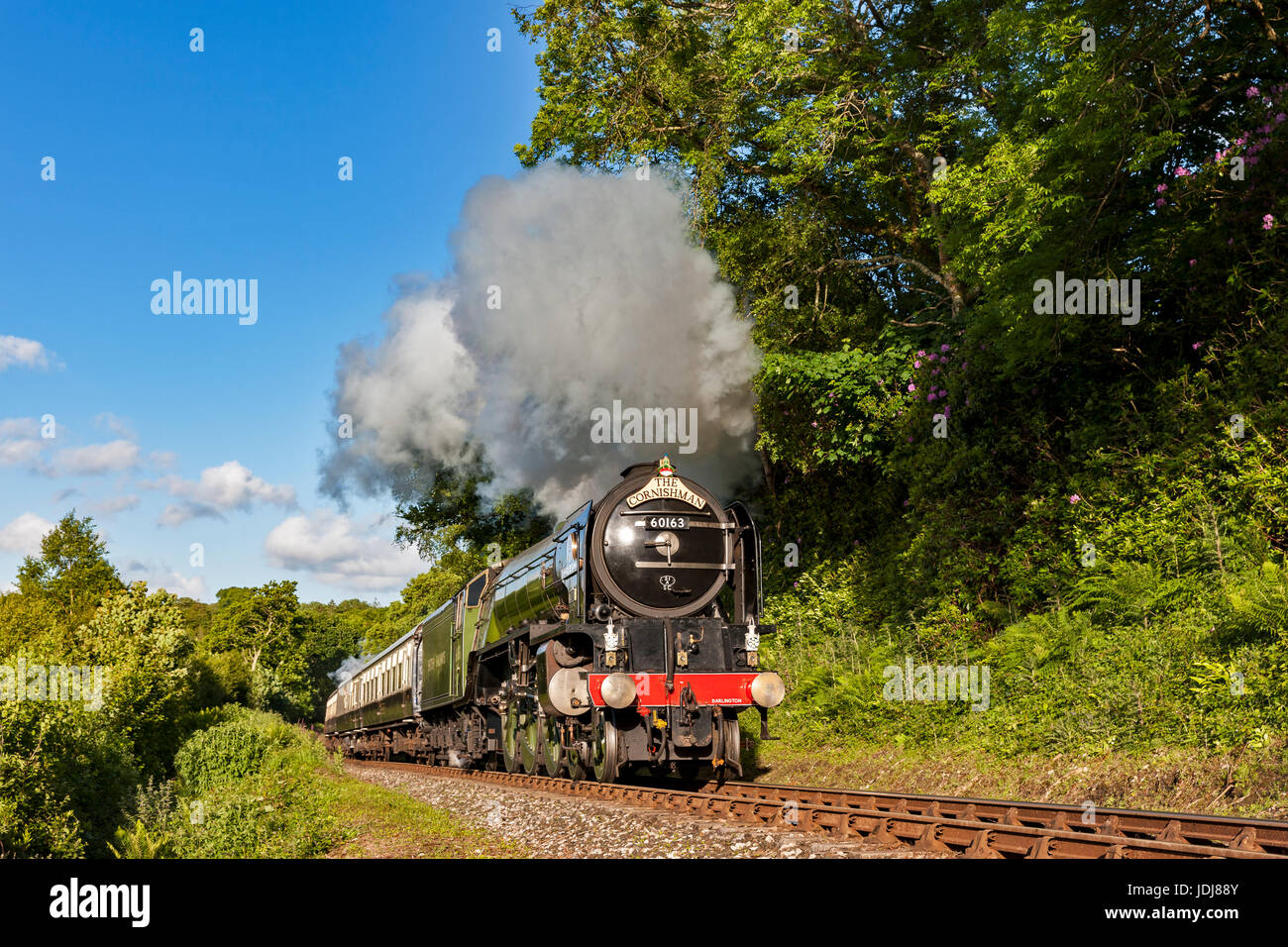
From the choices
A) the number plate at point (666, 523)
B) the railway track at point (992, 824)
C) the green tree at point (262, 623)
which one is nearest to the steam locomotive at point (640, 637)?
the number plate at point (666, 523)

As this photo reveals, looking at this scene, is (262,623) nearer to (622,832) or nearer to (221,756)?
(221,756)

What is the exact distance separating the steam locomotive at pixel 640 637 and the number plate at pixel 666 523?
2 cm

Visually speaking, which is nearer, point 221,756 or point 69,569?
point 221,756

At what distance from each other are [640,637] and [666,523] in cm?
149

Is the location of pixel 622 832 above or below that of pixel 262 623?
above

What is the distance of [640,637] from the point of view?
37.1 ft

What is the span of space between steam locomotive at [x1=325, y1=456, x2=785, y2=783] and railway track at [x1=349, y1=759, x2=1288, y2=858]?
3.14 ft

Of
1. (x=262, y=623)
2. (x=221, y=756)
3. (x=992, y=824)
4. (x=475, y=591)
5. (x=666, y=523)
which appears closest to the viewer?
(x=992, y=824)

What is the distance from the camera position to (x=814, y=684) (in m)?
15.5

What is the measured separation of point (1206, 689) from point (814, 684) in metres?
7.07

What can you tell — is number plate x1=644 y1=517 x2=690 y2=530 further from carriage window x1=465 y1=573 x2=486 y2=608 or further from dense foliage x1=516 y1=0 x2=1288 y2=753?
carriage window x1=465 y1=573 x2=486 y2=608

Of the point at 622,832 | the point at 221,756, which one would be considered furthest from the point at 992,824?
the point at 221,756

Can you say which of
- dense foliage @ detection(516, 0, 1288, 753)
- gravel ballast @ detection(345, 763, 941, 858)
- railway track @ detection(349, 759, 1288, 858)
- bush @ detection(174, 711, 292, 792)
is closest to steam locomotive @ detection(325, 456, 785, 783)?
railway track @ detection(349, 759, 1288, 858)
